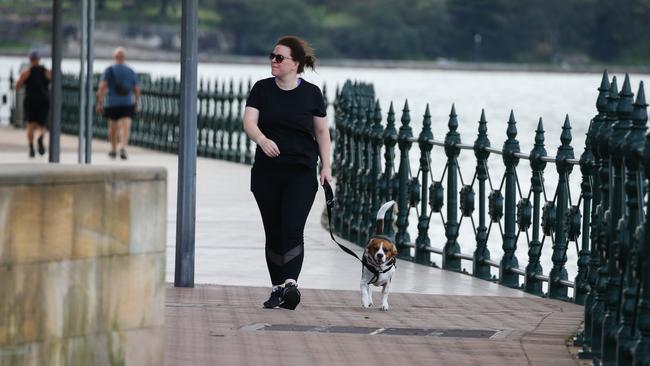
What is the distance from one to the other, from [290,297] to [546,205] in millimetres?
2799

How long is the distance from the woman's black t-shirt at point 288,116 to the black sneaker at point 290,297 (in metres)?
0.70

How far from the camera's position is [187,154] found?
1145cm

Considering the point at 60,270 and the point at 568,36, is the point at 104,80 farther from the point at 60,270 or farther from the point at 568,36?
the point at 568,36

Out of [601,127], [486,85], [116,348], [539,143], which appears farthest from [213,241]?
[486,85]

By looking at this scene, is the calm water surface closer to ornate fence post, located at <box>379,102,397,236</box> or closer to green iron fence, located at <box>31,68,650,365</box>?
green iron fence, located at <box>31,68,650,365</box>

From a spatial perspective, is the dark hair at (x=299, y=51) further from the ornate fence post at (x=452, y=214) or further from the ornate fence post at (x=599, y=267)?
the ornate fence post at (x=452, y=214)

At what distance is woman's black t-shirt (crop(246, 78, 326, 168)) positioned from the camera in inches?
408

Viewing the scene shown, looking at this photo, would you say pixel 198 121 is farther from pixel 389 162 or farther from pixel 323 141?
pixel 323 141

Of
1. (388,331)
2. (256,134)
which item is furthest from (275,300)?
(388,331)

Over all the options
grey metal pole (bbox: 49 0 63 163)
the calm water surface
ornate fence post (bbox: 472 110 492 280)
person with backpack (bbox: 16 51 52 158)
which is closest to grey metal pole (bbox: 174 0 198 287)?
ornate fence post (bbox: 472 110 492 280)

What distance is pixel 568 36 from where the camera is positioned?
173625 mm

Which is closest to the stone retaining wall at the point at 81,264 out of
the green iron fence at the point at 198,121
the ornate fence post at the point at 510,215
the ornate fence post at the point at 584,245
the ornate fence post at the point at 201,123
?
the ornate fence post at the point at 584,245

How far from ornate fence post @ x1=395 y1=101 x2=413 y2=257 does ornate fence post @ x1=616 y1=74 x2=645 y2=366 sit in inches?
283

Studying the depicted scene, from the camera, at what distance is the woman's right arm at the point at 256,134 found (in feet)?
33.5
